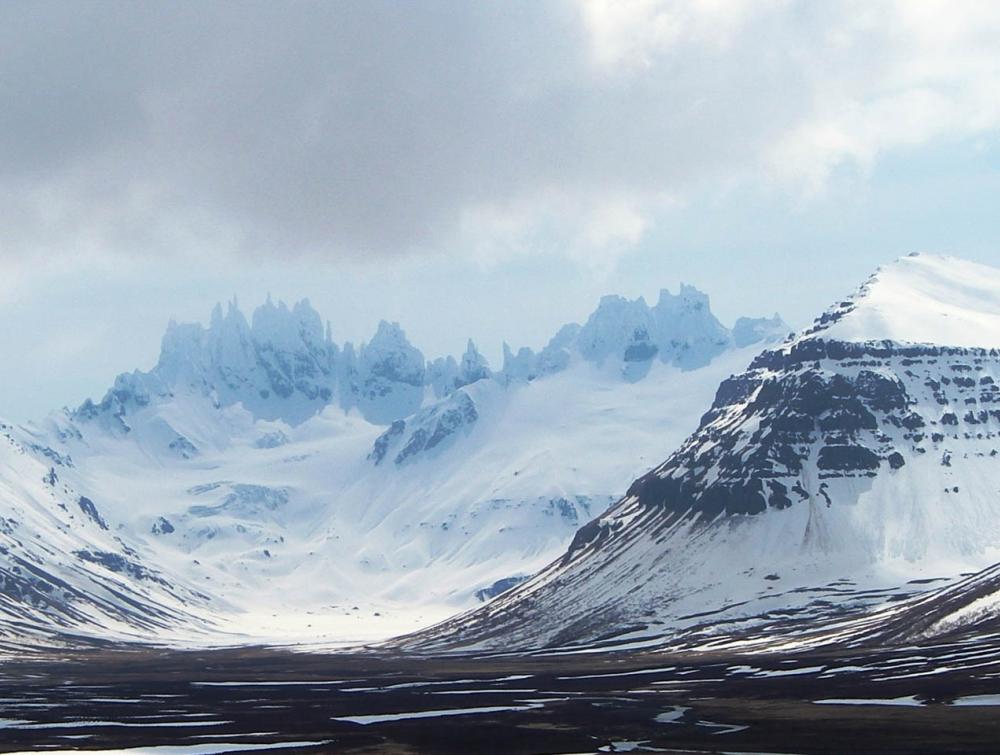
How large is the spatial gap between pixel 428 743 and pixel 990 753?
62.4 m

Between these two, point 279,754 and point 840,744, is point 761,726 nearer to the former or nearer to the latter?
point 840,744

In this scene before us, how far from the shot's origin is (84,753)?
181m

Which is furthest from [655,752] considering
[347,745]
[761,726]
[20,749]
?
[20,749]

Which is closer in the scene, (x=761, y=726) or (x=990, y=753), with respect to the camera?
(x=990, y=753)

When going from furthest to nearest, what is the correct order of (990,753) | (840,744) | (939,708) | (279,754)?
(939,708) → (279,754) → (840,744) → (990,753)

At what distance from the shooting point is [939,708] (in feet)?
649

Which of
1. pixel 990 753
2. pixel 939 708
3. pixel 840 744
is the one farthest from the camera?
pixel 939 708

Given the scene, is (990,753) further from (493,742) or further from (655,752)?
(493,742)

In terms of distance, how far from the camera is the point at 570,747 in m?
178

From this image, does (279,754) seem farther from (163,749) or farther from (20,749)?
(20,749)

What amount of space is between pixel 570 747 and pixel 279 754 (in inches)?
1225

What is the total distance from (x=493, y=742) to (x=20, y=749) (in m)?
51.8

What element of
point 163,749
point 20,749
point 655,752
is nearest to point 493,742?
point 655,752

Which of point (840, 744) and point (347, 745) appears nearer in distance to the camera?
point (840, 744)
